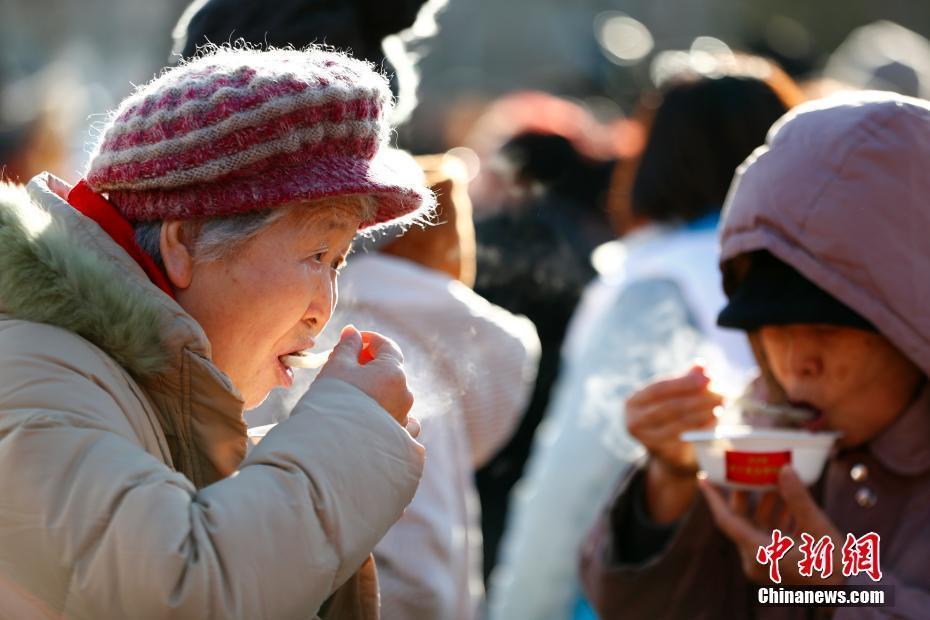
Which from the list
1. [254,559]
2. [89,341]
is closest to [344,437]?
[254,559]

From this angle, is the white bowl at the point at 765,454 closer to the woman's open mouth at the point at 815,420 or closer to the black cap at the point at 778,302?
the woman's open mouth at the point at 815,420

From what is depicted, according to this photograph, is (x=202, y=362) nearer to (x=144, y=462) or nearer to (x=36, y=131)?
A: (x=144, y=462)

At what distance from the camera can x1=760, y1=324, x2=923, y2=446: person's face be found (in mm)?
2564

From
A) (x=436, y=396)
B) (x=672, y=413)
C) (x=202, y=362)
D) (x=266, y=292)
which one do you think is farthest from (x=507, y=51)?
(x=202, y=362)

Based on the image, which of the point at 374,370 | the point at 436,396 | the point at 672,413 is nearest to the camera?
the point at 374,370

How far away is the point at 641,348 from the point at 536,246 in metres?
1.10

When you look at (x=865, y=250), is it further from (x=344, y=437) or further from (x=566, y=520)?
(x=566, y=520)

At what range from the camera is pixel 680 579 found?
2.73 metres

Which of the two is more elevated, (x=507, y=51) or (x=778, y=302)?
(x=778, y=302)

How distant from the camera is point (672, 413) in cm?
277

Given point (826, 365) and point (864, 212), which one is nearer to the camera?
point (864, 212)

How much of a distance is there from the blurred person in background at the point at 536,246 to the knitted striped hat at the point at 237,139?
8.40ft

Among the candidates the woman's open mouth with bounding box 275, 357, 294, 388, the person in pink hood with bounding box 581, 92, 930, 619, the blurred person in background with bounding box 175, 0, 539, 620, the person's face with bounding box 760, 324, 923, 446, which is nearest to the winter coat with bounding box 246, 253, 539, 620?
the blurred person in background with bounding box 175, 0, 539, 620

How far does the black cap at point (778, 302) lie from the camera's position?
98.9 inches
